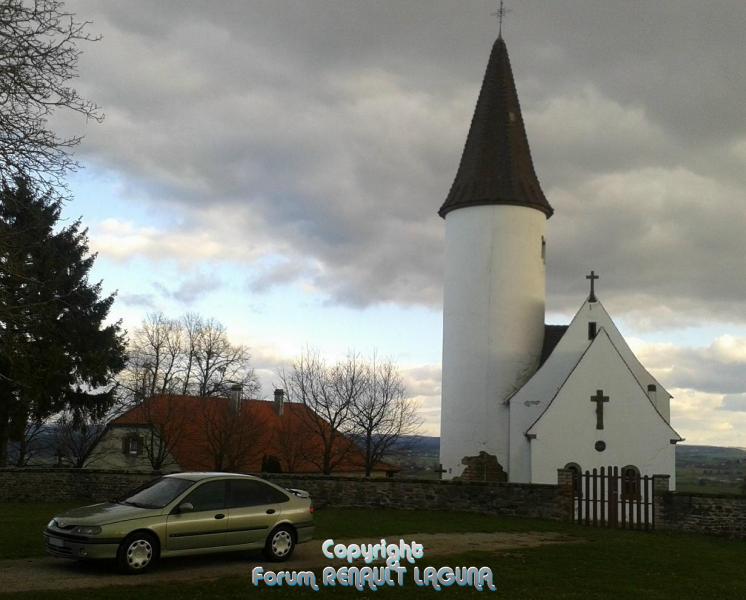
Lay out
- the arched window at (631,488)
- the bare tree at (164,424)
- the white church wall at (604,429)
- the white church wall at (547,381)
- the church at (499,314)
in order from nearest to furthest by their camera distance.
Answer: the arched window at (631,488), the white church wall at (604,429), the white church wall at (547,381), the church at (499,314), the bare tree at (164,424)

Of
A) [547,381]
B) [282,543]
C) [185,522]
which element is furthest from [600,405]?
[185,522]

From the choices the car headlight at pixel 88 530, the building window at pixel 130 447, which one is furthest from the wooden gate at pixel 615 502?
the building window at pixel 130 447

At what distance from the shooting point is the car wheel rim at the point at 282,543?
12.3 meters

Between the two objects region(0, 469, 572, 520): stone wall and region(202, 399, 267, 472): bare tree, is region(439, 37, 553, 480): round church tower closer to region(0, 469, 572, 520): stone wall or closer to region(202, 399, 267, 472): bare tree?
region(0, 469, 572, 520): stone wall

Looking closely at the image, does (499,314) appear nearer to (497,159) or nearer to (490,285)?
(490,285)

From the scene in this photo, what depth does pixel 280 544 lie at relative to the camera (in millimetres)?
12320

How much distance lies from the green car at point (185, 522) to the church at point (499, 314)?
18.1m

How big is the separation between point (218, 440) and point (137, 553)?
30.2 m

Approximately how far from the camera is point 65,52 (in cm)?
1164

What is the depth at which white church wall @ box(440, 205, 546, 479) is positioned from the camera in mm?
32062

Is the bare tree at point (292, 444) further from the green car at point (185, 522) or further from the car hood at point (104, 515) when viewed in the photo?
the car hood at point (104, 515)

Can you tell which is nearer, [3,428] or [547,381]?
[3,428]

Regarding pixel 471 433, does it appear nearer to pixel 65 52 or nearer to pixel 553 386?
pixel 553 386

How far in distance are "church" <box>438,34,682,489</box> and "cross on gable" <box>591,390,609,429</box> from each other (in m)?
2.47
